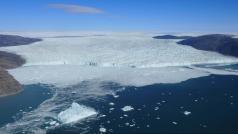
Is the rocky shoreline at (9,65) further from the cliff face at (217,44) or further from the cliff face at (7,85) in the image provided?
the cliff face at (217,44)

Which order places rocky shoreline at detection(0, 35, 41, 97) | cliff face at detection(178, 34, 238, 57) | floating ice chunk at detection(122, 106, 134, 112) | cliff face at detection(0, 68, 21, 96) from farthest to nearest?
cliff face at detection(178, 34, 238, 57) < rocky shoreline at detection(0, 35, 41, 97) < cliff face at detection(0, 68, 21, 96) < floating ice chunk at detection(122, 106, 134, 112)

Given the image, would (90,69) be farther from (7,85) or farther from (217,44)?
(217,44)

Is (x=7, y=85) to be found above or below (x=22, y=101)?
above

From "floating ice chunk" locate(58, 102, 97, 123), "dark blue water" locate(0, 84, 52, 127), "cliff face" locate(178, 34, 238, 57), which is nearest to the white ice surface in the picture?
"dark blue water" locate(0, 84, 52, 127)

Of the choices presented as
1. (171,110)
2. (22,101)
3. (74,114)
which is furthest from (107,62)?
(74,114)

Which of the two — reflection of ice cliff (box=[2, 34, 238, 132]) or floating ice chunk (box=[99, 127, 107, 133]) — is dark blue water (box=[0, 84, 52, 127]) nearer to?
reflection of ice cliff (box=[2, 34, 238, 132])

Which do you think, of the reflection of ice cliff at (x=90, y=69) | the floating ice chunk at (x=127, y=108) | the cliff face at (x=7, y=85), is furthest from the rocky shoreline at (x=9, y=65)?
the floating ice chunk at (x=127, y=108)

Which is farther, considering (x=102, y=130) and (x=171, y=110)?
(x=171, y=110)
